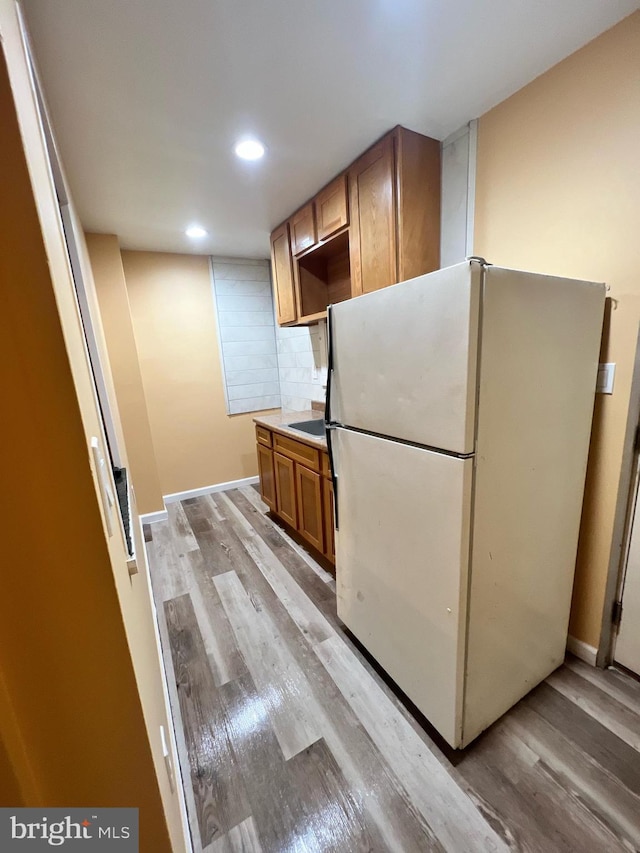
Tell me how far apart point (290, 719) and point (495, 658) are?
0.84 m

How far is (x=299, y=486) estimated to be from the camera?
244cm

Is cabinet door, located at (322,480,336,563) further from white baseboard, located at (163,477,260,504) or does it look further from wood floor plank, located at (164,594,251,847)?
white baseboard, located at (163,477,260,504)

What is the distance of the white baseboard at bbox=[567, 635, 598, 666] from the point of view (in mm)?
1560

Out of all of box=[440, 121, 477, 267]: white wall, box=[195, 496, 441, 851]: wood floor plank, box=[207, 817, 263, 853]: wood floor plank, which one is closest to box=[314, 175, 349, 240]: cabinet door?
box=[440, 121, 477, 267]: white wall

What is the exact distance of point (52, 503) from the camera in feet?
1.45

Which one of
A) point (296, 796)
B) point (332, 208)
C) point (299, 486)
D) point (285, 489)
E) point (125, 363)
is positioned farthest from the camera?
point (125, 363)

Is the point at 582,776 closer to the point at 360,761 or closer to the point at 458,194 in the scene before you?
the point at 360,761

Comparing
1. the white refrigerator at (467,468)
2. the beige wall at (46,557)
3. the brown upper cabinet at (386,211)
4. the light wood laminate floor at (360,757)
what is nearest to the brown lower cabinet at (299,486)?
the light wood laminate floor at (360,757)

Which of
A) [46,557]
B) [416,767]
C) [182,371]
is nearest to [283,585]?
[416,767]

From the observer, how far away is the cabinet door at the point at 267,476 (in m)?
2.87

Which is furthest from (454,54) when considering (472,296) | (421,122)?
(472,296)

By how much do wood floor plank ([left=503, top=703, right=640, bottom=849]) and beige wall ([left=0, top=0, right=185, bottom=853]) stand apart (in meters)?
1.45

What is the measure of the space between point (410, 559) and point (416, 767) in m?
0.70

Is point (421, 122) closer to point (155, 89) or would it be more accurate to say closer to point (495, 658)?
point (155, 89)
